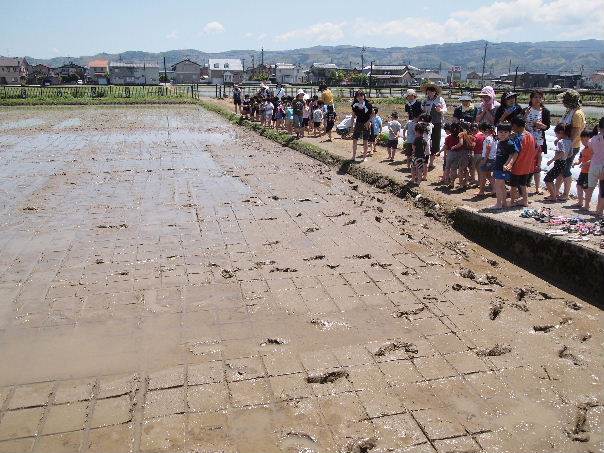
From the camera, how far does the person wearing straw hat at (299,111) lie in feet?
54.4

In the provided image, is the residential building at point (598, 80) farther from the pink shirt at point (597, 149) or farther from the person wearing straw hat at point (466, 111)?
the pink shirt at point (597, 149)

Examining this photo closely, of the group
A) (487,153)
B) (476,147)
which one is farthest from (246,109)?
(487,153)

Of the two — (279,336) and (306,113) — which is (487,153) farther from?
(306,113)

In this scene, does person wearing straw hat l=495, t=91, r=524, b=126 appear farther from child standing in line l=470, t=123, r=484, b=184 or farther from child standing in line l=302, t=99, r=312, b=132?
child standing in line l=302, t=99, r=312, b=132

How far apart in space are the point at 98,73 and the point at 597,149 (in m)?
102

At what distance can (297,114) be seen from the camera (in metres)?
16.9

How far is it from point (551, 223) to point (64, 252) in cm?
620

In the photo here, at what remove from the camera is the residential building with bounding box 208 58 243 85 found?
98.4 metres

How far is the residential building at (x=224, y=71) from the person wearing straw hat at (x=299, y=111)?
81289 millimetres

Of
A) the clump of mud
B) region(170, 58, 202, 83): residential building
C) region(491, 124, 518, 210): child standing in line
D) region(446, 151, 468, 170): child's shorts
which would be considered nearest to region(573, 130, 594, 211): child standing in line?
region(491, 124, 518, 210): child standing in line

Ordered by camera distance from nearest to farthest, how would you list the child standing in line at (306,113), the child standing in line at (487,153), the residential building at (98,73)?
the child standing in line at (487,153)
the child standing in line at (306,113)
the residential building at (98,73)

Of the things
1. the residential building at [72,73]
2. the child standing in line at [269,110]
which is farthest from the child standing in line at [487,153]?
the residential building at [72,73]

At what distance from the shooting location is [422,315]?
16.3 feet

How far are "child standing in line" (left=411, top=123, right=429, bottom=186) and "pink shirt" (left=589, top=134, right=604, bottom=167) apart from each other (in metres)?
3.01
